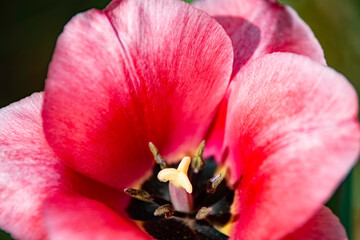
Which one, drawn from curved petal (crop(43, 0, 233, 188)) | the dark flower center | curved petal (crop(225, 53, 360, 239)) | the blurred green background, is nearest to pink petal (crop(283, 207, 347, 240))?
curved petal (crop(225, 53, 360, 239))

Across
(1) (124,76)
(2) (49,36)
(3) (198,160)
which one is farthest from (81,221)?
(2) (49,36)

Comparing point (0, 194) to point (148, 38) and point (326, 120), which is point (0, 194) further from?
point (326, 120)

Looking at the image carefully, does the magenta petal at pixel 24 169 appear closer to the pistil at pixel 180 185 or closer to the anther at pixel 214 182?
the pistil at pixel 180 185

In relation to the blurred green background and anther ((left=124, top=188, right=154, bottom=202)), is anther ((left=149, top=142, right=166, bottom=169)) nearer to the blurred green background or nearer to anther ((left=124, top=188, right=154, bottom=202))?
anther ((left=124, top=188, right=154, bottom=202))

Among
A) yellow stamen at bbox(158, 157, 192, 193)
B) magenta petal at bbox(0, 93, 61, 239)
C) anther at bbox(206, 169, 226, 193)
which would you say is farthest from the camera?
anther at bbox(206, 169, 226, 193)

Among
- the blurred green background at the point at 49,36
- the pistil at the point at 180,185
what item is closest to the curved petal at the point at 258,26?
the pistil at the point at 180,185

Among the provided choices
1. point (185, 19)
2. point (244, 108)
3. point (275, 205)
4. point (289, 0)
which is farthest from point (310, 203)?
point (289, 0)

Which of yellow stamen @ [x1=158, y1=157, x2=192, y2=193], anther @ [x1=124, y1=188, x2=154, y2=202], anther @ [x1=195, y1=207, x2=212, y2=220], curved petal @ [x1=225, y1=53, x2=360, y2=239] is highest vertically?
curved petal @ [x1=225, y1=53, x2=360, y2=239]
